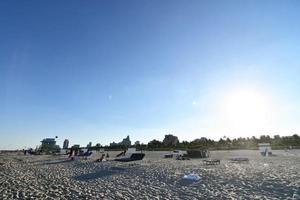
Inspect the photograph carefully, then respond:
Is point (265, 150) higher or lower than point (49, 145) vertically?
lower

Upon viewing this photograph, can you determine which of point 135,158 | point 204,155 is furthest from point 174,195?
point 204,155

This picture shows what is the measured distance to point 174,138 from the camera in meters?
133

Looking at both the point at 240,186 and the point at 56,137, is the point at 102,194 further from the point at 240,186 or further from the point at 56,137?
the point at 56,137

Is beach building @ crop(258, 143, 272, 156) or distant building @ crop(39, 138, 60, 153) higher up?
distant building @ crop(39, 138, 60, 153)

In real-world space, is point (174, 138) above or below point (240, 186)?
above

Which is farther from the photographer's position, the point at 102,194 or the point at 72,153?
the point at 72,153

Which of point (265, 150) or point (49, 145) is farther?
point (49, 145)

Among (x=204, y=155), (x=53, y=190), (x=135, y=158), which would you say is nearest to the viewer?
(x=53, y=190)

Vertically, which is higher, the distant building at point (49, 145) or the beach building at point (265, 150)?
the distant building at point (49, 145)

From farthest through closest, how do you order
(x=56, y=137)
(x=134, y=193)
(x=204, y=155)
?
(x=56, y=137) < (x=204, y=155) < (x=134, y=193)

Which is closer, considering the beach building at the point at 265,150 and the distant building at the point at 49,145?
the beach building at the point at 265,150

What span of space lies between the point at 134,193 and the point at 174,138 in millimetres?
122480

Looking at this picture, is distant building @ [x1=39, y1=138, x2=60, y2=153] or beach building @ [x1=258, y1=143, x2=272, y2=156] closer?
beach building @ [x1=258, y1=143, x2=272, y2=156]

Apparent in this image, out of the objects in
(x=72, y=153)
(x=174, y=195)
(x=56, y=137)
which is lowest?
(x=174, y=195)
